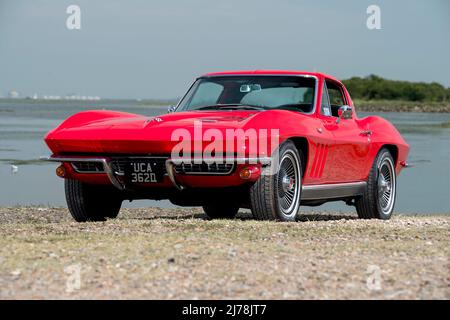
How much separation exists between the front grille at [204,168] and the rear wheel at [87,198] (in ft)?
3.80

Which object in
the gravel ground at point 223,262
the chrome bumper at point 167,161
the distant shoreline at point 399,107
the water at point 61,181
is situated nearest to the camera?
the gravel ground at point 223,262

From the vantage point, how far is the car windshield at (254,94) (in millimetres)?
10750

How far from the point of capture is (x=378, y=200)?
39.2 ft

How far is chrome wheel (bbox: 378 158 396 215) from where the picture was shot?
1208 centimetres

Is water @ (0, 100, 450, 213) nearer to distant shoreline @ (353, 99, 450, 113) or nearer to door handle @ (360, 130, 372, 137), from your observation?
door handle @ (360, 130, 372, 137)

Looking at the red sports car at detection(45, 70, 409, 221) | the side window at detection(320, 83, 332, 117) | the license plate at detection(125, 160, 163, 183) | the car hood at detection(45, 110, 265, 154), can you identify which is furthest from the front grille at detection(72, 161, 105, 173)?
the side window at detection(320, 83, 332, 117)

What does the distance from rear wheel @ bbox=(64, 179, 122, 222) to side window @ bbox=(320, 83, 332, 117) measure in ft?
8.15

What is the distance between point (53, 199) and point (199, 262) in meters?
9.10

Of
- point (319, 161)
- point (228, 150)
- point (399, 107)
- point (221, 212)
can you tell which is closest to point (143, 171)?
point (228, 150)

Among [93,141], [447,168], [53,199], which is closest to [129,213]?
[53,199]

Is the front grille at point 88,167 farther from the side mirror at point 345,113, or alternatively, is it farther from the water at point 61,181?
the water at point 61,181

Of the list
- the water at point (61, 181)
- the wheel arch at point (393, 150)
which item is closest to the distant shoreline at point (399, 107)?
the water at point (61, 181)

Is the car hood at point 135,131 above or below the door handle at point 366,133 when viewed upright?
above

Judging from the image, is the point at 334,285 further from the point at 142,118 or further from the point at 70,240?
the point at 142,118
